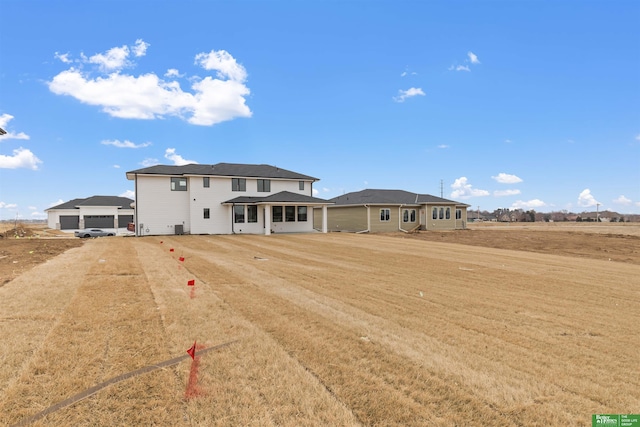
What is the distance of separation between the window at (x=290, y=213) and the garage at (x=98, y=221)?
3242cm

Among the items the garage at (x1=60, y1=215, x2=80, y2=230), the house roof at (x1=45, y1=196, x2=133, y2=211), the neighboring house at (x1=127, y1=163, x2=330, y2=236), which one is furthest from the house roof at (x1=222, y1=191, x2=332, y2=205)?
the garage at (x1=60, y1=215, x2=80, y2=230)

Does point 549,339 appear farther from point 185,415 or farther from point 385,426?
point 185,415

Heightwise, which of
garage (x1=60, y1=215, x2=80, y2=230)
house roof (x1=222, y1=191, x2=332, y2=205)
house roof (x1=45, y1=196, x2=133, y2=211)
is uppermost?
house roof (x1=45, y1=196, x2=133, y2=211)

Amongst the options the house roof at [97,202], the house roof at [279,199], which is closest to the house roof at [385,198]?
the house roof at [279,199]

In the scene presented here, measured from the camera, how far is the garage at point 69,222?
51.2m

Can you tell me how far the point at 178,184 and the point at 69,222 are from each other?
32.5 m

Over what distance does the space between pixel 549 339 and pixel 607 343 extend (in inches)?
30.4

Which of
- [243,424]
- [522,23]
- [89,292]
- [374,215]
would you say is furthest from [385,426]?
[374,215]

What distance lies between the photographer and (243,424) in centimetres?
287

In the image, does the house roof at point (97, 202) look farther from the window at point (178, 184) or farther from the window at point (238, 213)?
the window at point (238, 213)

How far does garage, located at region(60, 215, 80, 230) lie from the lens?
51.2 metres

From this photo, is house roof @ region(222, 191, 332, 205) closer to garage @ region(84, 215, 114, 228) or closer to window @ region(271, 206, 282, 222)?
window @ region(271, 206, 282, 222)

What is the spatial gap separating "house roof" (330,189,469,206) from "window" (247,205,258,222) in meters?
10.3

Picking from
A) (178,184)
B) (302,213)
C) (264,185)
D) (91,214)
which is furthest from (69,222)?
(302,213)
